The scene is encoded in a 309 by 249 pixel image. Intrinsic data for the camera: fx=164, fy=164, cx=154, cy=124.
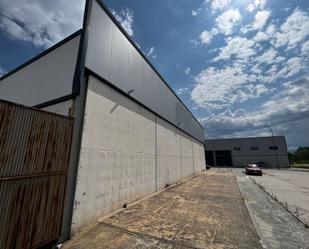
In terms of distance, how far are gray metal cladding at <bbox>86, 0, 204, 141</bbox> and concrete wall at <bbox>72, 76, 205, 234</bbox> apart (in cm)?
48

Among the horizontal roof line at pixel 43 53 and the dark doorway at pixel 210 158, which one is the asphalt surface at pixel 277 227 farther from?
the dark doorway at pixel 210 158

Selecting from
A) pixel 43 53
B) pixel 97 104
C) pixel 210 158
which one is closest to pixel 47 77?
pixel 43 53

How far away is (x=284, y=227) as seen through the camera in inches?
182

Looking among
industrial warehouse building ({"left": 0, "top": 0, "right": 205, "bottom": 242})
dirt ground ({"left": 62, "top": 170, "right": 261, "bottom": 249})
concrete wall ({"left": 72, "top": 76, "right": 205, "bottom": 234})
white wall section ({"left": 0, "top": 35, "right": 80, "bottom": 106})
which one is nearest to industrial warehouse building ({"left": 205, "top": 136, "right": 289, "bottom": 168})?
concrete wall ({"left": 72, "top": 76, "right": 205, "bottom": 234})

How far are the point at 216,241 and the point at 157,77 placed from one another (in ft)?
29.6

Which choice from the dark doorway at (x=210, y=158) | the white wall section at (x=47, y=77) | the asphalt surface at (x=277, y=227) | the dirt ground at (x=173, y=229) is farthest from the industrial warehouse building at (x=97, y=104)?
Answer: the dark doorway at (x=210, y=158)

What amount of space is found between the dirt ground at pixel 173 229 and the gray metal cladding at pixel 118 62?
452 centimetres

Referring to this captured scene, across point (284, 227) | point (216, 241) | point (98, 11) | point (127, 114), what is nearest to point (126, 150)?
point (127, 114)

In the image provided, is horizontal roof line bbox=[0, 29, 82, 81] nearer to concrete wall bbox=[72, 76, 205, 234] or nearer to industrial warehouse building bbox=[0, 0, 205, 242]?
industrial warehouse building bbox=[0, 0, 205, 242]

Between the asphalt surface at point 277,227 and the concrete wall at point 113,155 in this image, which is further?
the concrete wall at point 113,155

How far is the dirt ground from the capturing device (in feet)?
12.0

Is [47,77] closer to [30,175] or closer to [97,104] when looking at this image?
[97,104]

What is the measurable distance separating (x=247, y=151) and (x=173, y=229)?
1742 inches

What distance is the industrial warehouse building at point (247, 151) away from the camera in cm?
3878
